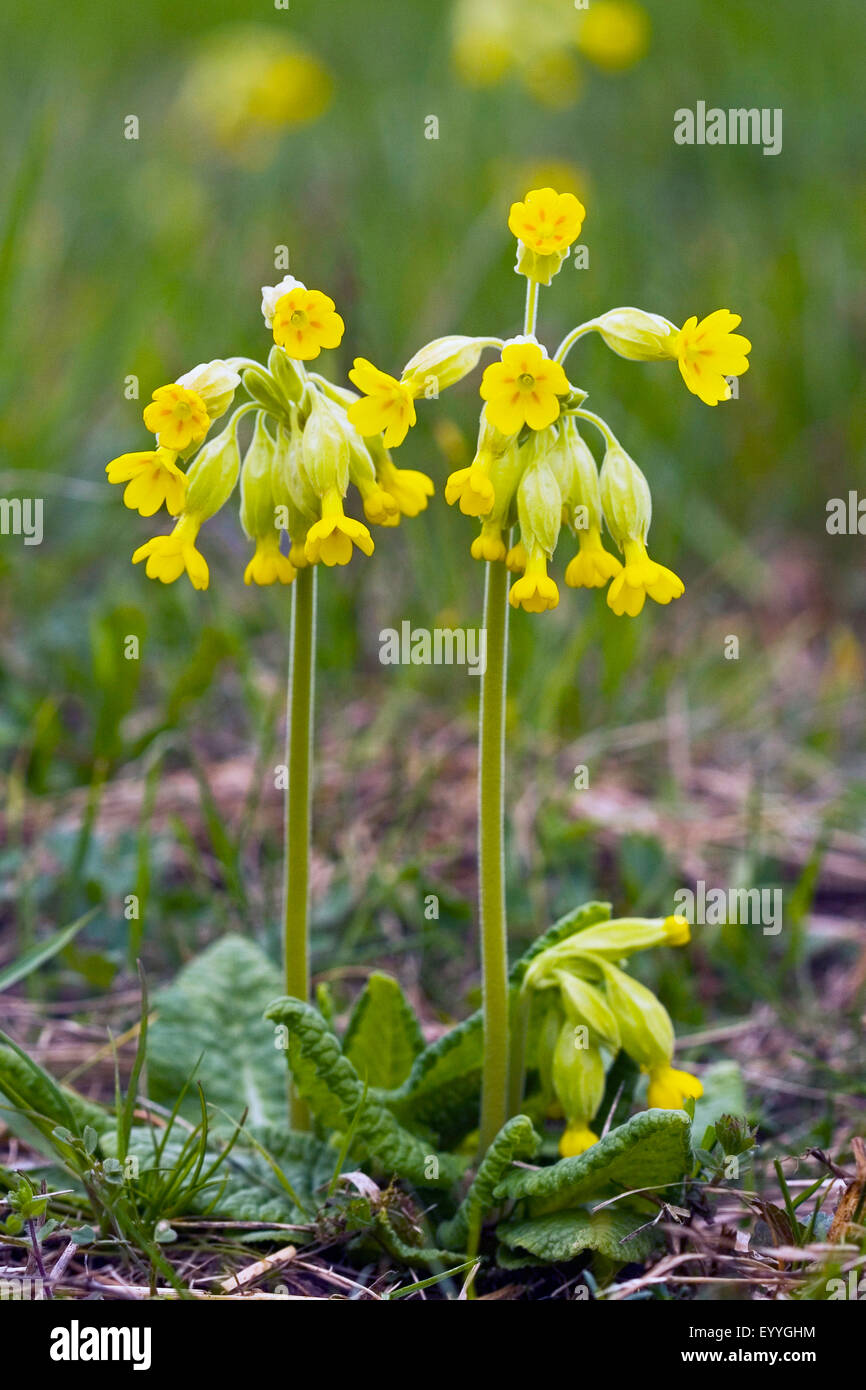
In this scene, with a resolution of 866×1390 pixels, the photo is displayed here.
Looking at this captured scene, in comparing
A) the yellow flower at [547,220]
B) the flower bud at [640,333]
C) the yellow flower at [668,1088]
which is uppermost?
the yellow flower at [547,220]

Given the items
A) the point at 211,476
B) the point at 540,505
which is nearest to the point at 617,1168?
the point at 540,505

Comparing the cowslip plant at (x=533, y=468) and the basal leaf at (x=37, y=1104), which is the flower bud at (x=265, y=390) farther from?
the basal leaf at (x=37, y=1104)

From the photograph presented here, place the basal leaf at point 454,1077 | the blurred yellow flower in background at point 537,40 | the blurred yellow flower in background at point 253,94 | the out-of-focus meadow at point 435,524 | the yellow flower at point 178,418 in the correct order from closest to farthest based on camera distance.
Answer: the yellow flower at point 178,418
the basal leaf at point 454,1077
the out-of-focus meadow at point 435,524
the blurred yellow flower in background at point 537,40
the blurred yellow flower in background at point 253,94

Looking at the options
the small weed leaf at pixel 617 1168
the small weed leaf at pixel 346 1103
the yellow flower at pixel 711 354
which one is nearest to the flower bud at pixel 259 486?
the yellow flower at pixel 711 354

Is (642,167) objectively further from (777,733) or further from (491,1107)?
(491,1107)

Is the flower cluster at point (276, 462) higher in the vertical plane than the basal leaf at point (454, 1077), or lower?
higher

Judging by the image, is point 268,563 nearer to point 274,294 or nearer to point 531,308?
point 274,294

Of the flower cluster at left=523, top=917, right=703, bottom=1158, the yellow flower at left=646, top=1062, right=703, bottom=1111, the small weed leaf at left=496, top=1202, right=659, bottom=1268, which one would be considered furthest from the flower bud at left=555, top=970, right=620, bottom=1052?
the small weed leaf at left=496, top=1202, right=659, bottom=1268
